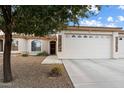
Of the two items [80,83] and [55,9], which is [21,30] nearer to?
[55,9]

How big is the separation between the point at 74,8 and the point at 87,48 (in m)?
13.6

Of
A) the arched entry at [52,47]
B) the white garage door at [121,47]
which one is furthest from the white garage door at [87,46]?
the arched entry at [52,47]

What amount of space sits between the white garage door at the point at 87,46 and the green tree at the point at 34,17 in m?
10.7

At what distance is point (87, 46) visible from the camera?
20.4 meters

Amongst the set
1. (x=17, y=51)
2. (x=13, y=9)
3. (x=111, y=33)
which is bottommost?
(x=17, y=51)

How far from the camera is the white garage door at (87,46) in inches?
788

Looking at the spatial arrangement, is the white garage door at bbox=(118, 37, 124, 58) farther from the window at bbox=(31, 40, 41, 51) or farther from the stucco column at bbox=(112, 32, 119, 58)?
the window at bbox=(31, 40, 41, 51)

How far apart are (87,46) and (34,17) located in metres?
13.6

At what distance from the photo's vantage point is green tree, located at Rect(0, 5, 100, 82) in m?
6.75

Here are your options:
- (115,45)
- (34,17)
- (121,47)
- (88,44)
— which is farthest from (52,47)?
(34,17)

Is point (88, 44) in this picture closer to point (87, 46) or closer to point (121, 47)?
point (87, 46)

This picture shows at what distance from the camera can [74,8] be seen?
7137 millimetres

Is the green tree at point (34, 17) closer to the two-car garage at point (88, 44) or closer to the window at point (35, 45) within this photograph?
the two-car garage at point (88, 44)
